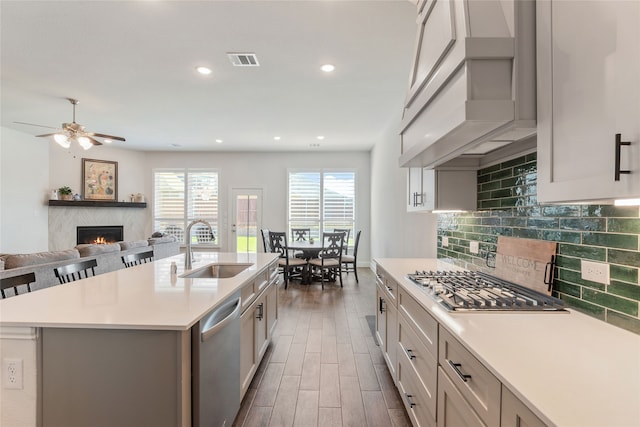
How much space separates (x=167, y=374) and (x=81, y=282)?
1132 millimetres

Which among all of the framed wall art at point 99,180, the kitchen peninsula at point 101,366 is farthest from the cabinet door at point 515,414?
the framed wall art at point 99,180

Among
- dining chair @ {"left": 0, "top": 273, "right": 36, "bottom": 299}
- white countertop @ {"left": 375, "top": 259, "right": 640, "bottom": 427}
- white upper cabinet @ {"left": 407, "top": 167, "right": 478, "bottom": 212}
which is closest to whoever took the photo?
white countertop @ {"left": 375, "top": 259, "right": 640, "bottom": 427}

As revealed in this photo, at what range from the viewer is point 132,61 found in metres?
3.04

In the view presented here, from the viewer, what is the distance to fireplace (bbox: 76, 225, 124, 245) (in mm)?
6602

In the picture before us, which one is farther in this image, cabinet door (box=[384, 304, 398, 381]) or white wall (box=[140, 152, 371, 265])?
white wall (box=[140, 152, 371, 265])

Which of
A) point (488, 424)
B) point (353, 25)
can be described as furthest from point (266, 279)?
point (353, 25)

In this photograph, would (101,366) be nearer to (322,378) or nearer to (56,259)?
(322,378)

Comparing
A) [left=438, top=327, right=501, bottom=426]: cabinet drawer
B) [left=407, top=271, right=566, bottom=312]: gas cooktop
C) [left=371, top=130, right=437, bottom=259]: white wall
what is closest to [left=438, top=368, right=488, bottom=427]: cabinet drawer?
[left=438, top=327, right=501, bottom=426]: cabinet drawer

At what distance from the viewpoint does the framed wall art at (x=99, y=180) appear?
6746 mm

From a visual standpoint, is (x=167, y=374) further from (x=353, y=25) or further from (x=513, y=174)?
(x=353, y=25)

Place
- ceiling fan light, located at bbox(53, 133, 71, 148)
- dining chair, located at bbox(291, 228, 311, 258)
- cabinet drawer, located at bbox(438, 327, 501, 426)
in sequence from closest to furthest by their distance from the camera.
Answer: cabinet drawer, located at bbox(438, 327, 501, 426) → ceiling fan light, located at bbox(53, 133, 71, 148) → dining chair, located at bbox(291, 228, 311, 258)

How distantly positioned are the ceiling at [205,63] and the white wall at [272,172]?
2004mm

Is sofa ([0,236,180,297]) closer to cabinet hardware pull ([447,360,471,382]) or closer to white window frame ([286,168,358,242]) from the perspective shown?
cabinet hardware pull ([447,360,471,382])

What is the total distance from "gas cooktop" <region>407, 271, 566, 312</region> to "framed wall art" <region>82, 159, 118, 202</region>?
7546mm
